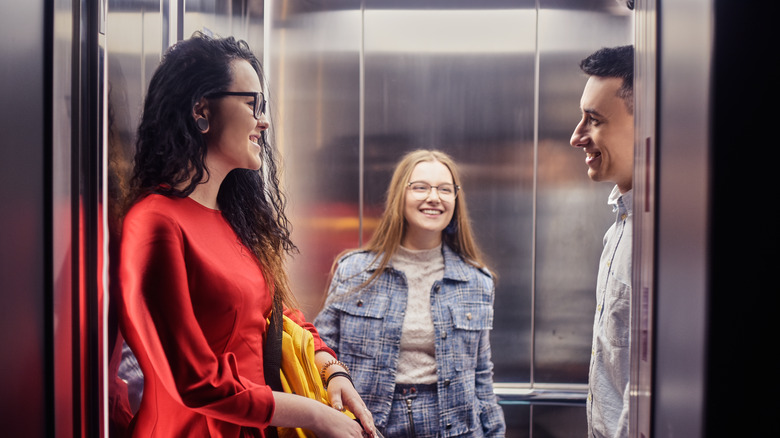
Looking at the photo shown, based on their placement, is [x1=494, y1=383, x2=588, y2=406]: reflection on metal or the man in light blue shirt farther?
[x1=494, y1=383, x2=588, y2=406]: reflection on metal

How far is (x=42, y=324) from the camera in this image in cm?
100

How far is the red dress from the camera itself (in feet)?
3.47

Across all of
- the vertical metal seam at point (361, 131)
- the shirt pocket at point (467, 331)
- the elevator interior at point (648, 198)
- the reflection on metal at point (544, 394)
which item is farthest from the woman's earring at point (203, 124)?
the reflection on metal at point (544, 394)

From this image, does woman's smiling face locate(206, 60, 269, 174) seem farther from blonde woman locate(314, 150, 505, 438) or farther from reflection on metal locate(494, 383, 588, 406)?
reflection on metal locate(494, 383, 588, 406)

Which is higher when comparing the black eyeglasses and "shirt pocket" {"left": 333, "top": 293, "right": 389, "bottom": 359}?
the black eyeglasses

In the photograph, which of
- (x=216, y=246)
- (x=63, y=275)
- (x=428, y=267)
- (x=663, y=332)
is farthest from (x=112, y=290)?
(x=428, y=267)

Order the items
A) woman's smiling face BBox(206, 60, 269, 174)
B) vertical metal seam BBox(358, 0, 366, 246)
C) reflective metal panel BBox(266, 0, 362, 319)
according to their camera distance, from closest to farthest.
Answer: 1. woman's smiling face BBox(206, 60, 269, 174)
2. reflective metal panel BBox(266, 0, 362, 319)
3. vertical metal seam BBox(358, 0, 366, 246)

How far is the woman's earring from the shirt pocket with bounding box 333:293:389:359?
1.19 meters

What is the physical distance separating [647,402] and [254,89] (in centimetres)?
100

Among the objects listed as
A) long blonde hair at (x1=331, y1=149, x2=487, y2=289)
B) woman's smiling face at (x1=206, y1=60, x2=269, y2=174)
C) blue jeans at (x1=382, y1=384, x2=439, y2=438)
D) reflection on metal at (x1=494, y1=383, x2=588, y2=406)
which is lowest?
reflection on metal at (x1=494, y1=383, x2=588, y2=406)

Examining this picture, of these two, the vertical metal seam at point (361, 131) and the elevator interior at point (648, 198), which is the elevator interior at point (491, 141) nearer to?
the vertical metal seam at point (361, 131)

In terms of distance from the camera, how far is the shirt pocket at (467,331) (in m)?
2.16

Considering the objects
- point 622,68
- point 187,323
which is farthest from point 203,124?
point 622,68

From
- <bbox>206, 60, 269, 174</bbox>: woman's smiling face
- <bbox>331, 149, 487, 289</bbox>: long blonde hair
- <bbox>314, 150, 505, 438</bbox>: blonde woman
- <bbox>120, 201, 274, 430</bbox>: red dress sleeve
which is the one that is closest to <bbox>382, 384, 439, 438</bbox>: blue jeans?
<bbox>314, 150, 505, 438</bbox>: blonde woman
